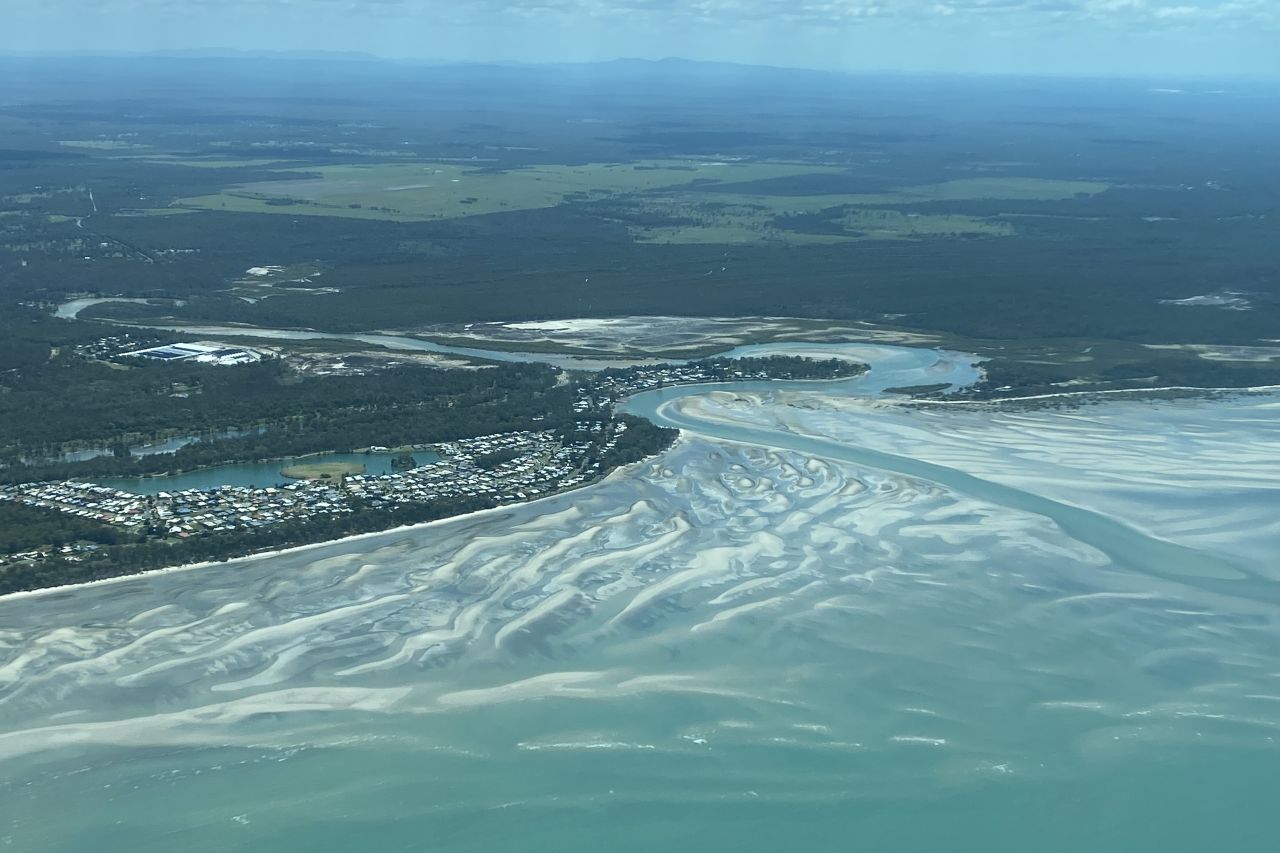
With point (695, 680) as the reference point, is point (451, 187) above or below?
above

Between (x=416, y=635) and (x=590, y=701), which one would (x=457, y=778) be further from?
(x=416, y=635)

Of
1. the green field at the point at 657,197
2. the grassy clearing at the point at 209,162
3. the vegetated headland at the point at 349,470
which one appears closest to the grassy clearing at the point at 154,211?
the green field at the point at 657,197

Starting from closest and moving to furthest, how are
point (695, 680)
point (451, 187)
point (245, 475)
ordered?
point (695, 680)
point (245, 475)
point (451, 187)

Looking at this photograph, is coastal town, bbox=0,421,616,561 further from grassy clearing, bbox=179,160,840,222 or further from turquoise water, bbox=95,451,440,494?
grassy clearing, bbox=179,160,840,222

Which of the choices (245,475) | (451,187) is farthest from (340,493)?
(451,187)

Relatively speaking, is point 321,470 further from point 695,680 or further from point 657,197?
point 657,197

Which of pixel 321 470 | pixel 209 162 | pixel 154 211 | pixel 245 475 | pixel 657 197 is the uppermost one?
pixel 657 197

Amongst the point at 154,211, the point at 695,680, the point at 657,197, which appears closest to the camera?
the point at 695,680

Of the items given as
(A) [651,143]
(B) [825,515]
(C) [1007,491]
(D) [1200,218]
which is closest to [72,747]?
(B) [825,515]
